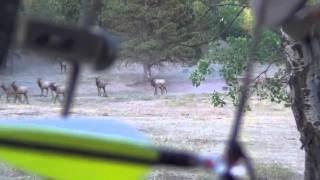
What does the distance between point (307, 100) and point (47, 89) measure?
18.7 m

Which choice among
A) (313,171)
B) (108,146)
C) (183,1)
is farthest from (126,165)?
(183,1)

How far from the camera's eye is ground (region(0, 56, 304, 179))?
41.4ft

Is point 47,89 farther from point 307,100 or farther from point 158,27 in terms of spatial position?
point 307,100

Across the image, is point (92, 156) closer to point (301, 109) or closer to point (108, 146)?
point (108, 146)

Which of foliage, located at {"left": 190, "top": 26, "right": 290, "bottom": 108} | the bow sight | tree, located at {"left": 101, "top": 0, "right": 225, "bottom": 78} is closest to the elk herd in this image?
tree, located at {"left": 101, "top": 0, "right": 225, "bottom": 78}

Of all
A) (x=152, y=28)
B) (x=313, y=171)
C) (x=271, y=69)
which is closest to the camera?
(x=313, y=171)

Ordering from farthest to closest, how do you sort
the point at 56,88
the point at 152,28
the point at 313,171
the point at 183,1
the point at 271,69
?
the point at 56,88 < the point at 152,28 < the point at 183,1 < the point at 271,69 < the point at 313,171

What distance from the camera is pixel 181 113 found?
20.5 m

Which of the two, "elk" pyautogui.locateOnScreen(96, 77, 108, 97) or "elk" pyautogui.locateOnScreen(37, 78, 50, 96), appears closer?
"elk" pyautogui.locateOnScreen(37, 78, 50, 96)

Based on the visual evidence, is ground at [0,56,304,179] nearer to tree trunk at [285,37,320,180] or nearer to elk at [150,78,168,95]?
elk at [150,78,168,95]

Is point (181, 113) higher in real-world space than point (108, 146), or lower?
lower

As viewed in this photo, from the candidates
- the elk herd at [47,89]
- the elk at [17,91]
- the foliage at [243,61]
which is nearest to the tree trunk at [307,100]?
the foliage at [243,61]

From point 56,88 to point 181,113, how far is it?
3.44 meters

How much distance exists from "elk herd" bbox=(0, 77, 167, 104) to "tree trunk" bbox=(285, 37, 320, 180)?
1415 cm
